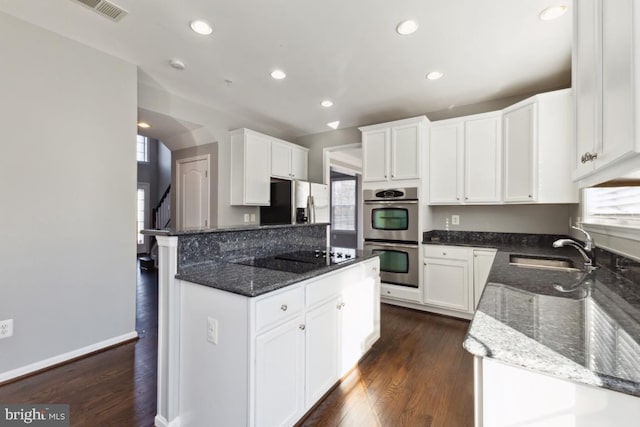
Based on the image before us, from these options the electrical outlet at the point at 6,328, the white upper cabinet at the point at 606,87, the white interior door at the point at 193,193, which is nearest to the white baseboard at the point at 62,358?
the electrical outlet at the point at 6,328

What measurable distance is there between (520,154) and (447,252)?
1.33 meters

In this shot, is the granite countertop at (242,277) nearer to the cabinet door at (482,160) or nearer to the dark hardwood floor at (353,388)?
the dark hardwood floor at (353,388)

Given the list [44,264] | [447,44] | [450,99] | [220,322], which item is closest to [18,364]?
[44,264]

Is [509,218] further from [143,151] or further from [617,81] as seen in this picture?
[143,151]

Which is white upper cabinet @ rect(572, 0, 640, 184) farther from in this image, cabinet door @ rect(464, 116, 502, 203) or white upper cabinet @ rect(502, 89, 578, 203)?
cabinet door @ rect(464, 116, 502, 203)

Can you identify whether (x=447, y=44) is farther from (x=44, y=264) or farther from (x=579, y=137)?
(x=44, y=264)

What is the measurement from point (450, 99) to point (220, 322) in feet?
12.0

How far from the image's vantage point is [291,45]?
8.11 ft

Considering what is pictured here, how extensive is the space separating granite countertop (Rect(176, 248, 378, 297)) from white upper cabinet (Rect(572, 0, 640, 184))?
134 centimetres

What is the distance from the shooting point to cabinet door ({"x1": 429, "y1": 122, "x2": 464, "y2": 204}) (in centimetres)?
347

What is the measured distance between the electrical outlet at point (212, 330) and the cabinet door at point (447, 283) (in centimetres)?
277

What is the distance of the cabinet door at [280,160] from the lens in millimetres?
4387

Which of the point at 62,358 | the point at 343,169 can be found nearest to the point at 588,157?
the point at 62,358

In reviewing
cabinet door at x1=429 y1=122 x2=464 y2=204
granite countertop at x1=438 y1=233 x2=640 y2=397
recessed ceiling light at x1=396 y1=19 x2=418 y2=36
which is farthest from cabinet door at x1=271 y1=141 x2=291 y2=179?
granite countertop at x1=438 y1=233 x2=640 y2=397
